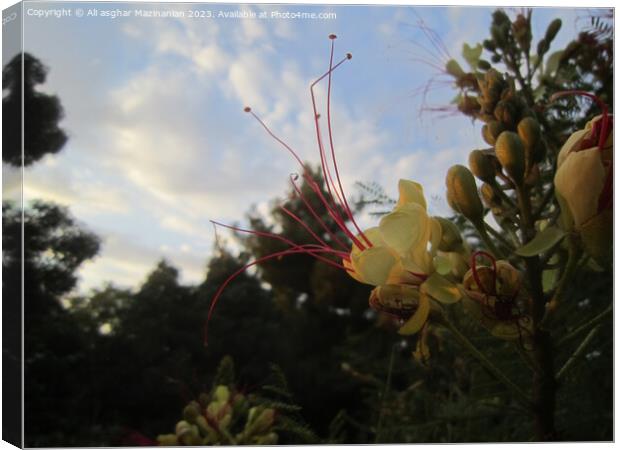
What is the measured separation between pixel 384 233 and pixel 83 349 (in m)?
1.42

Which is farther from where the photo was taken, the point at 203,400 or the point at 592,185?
the point at 203,400

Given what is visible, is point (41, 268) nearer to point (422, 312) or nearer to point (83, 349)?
point (83, 349)

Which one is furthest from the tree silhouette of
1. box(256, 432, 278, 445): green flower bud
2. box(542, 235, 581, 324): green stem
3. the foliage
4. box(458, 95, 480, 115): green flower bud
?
box(542, 235, 581, 324): green stem

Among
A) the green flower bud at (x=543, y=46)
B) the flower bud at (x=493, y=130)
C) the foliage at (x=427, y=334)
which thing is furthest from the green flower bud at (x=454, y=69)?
the flower bud at (x=493, y=130)

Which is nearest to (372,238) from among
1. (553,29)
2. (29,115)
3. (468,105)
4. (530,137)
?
(530,137)

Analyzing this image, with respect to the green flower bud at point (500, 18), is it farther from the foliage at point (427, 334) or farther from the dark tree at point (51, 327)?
the dark tree at point (51, 327)

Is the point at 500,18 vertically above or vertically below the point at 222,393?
above

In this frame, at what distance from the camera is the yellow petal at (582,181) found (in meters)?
0.49

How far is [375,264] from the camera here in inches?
22.2

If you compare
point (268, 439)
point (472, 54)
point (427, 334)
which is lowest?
point (268, 439)

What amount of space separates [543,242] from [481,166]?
123 millimetres

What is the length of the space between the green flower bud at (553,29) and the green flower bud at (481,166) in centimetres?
54

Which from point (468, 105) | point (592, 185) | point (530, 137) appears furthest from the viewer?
point (468, 105)

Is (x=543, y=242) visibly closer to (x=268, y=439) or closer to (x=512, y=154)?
(x=512, y=154)
